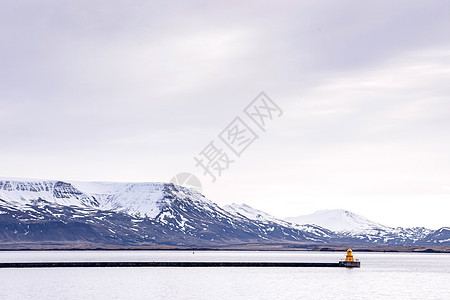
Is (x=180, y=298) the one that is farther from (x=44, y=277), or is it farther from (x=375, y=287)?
(x=44, y=277)

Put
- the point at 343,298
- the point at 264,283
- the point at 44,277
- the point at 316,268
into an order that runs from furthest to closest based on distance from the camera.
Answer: the point at 316,268 → the point at 44,277 → the point at 264,283 → the point at 343,298

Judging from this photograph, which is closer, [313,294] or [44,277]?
[313,294]

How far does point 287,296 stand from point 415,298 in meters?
17.2

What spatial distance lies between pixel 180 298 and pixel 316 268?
308ft

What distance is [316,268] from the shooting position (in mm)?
187375

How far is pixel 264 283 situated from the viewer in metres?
127

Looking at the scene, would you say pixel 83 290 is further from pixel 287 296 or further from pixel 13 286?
pixel 287 296

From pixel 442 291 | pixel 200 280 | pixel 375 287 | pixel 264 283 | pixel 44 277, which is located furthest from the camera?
pixel 44 277

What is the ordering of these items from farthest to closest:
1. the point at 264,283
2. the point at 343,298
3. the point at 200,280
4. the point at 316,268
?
the point at 316,268 < the point at 200,280 < the point at 264,283 < the point at 343,298

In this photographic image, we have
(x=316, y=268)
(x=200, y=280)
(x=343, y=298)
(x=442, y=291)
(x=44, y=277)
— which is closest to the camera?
(x=343, y=298)

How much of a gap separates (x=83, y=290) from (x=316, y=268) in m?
88.2

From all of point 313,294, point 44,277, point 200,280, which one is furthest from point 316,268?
point 313,294

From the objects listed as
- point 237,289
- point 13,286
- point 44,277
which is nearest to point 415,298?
point 237,289

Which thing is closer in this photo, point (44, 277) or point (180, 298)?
point (180, 298)
